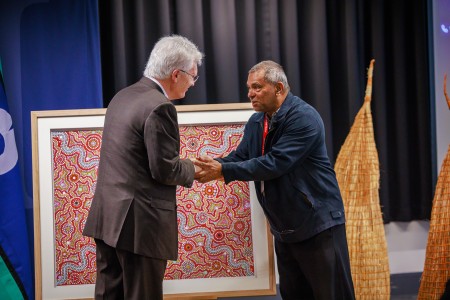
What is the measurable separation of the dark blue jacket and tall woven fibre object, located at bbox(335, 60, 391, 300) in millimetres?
561

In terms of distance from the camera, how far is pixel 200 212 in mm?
3082

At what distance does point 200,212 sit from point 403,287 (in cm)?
163

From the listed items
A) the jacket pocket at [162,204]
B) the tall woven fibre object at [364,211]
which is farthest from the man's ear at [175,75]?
the tall woven fibre object at [364,211]

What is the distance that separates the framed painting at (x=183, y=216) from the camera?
9.86ft

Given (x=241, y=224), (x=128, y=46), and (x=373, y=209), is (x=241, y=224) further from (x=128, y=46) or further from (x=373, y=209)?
(x=128, y=46)

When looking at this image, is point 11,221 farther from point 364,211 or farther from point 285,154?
point 364,211

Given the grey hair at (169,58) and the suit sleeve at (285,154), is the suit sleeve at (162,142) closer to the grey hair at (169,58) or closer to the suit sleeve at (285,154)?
the grey hair at (169,58)

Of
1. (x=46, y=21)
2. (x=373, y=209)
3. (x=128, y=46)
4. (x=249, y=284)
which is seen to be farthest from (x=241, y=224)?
(x=46, y=21)

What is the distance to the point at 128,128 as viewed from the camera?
218 centimetres

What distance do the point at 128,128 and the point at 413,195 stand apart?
2549 millimetres

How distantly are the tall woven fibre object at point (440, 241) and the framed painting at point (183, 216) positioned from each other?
968mm

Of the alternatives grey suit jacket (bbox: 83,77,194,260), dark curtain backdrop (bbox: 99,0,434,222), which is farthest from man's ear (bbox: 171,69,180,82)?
dark curtain backdrop (bbox: 99,0,434,222)

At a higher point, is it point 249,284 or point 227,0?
point 227,0

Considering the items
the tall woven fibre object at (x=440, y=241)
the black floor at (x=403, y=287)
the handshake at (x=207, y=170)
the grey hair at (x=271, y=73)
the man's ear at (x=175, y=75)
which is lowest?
the black floor at (x=403, y=287)
